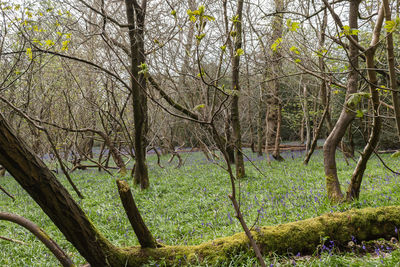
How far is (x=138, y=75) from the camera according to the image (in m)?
6.46

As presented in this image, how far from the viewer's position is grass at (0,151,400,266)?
392 centimetres

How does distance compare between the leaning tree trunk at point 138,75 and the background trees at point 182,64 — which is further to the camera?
the leaning tree trunk at point 138,75

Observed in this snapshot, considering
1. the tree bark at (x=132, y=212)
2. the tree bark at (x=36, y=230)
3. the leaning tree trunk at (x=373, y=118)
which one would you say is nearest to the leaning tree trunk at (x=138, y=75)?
the tree bark at (x=132, y=212)

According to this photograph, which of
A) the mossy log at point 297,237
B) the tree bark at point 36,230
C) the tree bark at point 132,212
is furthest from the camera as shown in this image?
the mossy log at point 297,237

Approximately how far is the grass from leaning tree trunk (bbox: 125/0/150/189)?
655mm

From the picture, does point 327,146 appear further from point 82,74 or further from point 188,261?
point 82,74

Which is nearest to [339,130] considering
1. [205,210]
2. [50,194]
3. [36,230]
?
[205,210]

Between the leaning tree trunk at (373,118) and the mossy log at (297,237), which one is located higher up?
the leaning tree trunk at (373,118)

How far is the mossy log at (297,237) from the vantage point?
3.13 m

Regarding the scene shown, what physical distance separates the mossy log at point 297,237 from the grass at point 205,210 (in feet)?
0.36

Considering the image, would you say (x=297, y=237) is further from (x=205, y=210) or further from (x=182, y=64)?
(x=182, y=64)

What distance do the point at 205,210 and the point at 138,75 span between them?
3247 millimetres

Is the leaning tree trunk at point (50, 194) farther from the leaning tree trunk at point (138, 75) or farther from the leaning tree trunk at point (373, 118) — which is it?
the leaning tree trunk at point (138, 75)

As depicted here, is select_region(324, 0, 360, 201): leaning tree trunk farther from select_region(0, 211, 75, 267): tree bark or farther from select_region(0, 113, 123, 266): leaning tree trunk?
select_region(0, 211, 75, 267): tree bark
